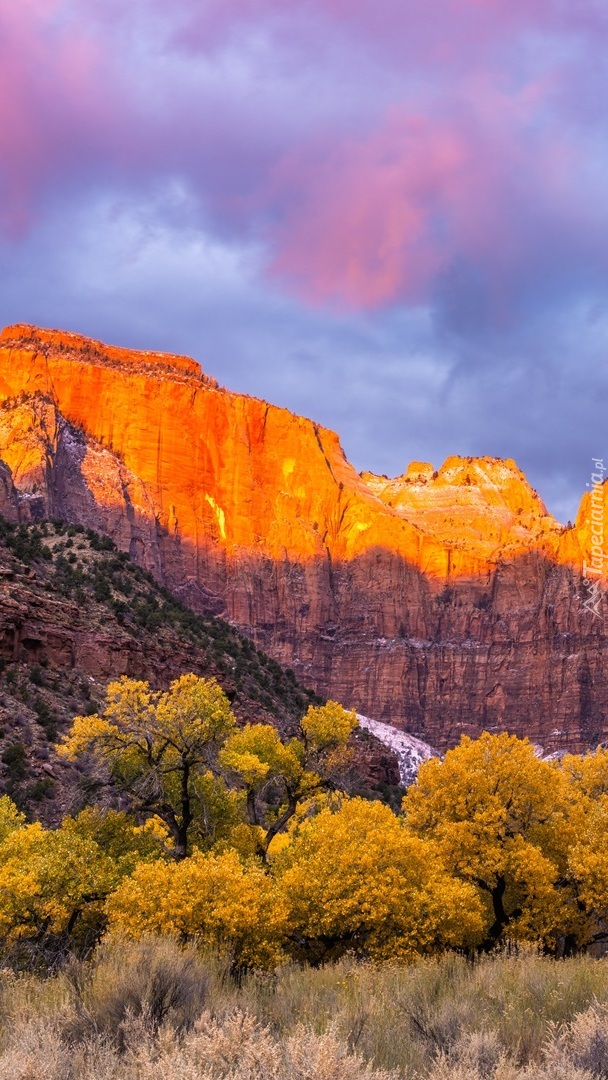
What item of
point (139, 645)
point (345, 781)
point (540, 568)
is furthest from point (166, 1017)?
point (540, 568)

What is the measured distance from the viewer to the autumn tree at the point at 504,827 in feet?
90.5

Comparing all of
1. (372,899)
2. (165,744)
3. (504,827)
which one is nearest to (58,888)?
(165,744)

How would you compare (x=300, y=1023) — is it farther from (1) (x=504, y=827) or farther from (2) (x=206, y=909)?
(1) (x=504, y=827)

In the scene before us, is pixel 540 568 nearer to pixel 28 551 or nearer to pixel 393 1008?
pixel 28 551

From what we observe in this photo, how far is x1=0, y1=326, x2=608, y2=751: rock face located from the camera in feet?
488

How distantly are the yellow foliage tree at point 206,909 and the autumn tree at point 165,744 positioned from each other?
4053 mm

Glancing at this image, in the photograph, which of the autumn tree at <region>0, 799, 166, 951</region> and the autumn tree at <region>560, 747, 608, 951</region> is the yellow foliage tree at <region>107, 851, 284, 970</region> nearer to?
the autumn tree at <region>0, 799, 166, 951</region>

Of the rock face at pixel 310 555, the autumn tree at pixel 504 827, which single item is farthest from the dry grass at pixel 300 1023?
the rock face at pixel 310 555

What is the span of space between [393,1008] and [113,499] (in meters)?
131

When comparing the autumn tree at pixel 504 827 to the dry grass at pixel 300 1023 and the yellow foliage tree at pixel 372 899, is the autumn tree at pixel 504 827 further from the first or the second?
the dry grass at pixel 300 1023

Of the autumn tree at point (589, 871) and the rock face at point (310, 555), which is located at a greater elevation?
the rock face at point (310, 555)

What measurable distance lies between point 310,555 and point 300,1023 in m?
156

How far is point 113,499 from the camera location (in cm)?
14150

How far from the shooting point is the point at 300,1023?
12344 mm
